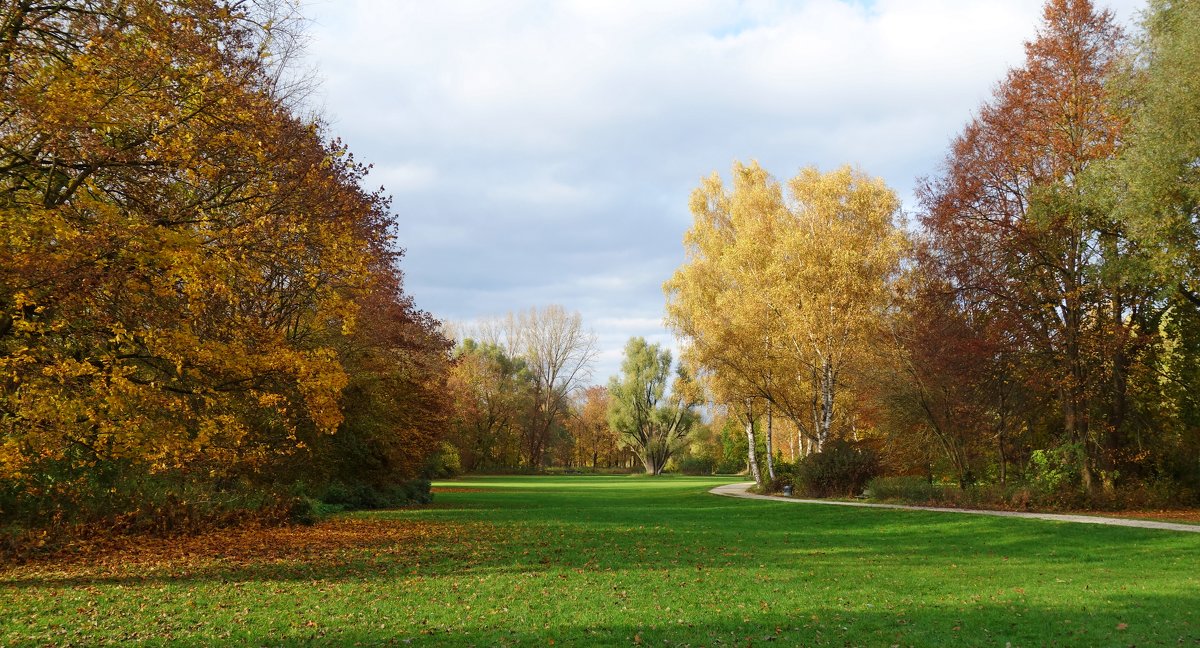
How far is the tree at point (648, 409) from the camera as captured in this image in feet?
222

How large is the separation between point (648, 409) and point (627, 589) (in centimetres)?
5867

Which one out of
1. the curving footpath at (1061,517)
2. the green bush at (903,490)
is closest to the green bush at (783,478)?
Result: the curving footpath at (1061,517)

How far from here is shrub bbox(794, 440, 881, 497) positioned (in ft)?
87.7

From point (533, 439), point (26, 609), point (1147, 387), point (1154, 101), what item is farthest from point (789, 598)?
point (533, 439)

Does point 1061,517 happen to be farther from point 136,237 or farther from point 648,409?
point 648,409

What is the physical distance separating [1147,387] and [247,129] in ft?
76.4

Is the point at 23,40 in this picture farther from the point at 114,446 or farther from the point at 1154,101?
the point at 1154,101

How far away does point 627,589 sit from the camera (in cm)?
993

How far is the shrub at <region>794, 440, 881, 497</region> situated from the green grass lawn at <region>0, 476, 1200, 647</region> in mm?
9270

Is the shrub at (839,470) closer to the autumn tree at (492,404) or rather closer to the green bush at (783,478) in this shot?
the green bush at (783,478)

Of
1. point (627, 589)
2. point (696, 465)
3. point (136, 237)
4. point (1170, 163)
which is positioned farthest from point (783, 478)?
point (696, 465)

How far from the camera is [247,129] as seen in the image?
10.5m

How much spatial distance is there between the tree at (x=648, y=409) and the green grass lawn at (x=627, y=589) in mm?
50352

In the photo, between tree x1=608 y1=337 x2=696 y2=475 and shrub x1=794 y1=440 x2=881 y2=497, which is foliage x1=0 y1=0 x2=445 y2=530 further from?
tree x1=608 y1=337 x2=696 y2=475
